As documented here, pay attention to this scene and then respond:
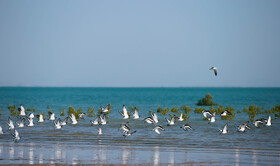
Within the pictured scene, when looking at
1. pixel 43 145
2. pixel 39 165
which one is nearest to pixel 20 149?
pixel 43 145

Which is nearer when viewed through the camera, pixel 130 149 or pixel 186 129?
pixel 130 149

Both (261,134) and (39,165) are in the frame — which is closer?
(39,165)

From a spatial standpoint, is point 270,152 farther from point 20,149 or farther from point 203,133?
point 20,149

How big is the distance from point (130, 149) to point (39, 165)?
518 centimetres

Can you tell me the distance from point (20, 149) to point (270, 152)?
10829 millimetres

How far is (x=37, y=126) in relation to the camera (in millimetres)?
29016

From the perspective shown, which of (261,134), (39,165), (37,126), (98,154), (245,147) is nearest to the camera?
(39,165)

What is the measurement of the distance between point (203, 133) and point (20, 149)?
1151cm

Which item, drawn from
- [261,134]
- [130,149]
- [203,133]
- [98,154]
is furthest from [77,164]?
[261,134]

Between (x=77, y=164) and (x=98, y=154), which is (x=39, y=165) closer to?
(x=77, y=164)

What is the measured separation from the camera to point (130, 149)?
18.3 meters

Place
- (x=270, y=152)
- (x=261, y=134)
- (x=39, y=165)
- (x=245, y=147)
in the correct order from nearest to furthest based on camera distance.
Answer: (x=39, y=165), (x=270, y=152), (x=245, y=147), (x=261, y=134)

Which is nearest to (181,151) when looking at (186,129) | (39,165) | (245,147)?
(245,147)

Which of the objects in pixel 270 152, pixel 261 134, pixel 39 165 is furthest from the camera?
pixel 261 134
